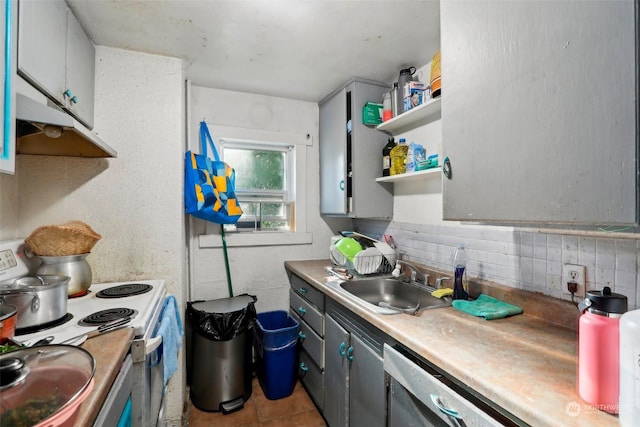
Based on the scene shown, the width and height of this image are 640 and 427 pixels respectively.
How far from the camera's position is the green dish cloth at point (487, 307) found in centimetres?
117

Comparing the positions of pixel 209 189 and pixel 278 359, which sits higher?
pixel 209 189

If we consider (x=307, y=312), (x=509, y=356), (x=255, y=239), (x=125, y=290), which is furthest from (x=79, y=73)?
(x=509, y=356)

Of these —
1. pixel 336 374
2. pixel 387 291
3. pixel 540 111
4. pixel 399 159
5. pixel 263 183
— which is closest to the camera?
pixel 540 111

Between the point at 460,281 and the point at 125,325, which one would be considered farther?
the point at 460,281

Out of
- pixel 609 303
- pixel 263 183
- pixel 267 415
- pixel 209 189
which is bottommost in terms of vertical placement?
pixel 267 415

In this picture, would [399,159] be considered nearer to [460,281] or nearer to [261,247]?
[460,281]

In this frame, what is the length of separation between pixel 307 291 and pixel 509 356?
1.33m

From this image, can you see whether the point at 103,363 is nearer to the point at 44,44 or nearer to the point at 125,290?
the point at 125,290

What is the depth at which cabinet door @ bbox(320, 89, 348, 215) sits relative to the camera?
220 centimetres

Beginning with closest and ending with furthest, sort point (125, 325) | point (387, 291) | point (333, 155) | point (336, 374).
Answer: point (125, 325)
point (336, 374)
point (387, 291)
point (333, 155)

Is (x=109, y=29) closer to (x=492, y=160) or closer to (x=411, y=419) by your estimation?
(x=492, y=160)

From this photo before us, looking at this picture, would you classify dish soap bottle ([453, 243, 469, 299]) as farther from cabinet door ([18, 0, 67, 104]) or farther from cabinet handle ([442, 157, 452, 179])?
cabinet door ([18, 0, 67, 104])

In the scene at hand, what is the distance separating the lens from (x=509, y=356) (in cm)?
86

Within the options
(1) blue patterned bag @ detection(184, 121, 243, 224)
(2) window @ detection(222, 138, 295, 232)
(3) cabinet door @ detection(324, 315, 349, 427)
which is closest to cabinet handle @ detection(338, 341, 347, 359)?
(3) cabinet door @ detection(324, 315, 349, 427)
